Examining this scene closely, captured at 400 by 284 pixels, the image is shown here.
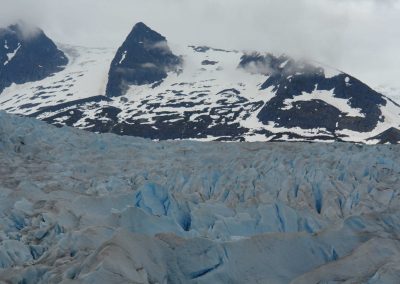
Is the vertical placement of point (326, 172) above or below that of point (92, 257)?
below

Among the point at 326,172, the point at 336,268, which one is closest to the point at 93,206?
the point at 336,268

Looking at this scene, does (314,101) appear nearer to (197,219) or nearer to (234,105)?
(234,105)

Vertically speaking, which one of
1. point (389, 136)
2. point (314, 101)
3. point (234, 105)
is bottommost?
point (234, 105)

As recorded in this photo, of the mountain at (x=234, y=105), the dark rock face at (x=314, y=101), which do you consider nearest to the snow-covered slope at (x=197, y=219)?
the mountain at (x=234, y=105)

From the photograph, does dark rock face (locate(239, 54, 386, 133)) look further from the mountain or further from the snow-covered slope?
the snow-covered slope

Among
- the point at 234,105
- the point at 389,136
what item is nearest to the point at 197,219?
the point at 389,136

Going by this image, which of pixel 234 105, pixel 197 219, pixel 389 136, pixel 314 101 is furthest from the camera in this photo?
pixel 234 105

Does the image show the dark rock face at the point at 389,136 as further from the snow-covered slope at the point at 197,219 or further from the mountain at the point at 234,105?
the snow-covered slope at the point at 197,219

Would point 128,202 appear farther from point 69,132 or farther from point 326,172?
point 69,132
